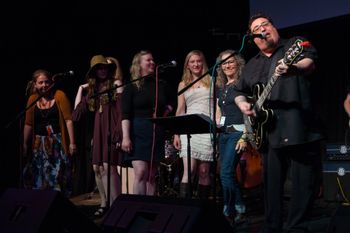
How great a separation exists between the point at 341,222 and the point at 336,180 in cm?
418

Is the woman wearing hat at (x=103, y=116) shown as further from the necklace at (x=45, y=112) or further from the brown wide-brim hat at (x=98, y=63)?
the necklace at (x=45, y=112)

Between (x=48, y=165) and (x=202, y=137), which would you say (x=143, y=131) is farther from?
(x=48, y=165)

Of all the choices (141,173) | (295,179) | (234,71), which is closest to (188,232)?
(295,179)

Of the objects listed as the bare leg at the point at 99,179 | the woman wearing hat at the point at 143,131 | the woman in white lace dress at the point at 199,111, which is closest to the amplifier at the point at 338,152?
the woman in white lace dress at the point at 199,111

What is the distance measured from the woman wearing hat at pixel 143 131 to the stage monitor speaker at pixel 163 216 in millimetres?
1539

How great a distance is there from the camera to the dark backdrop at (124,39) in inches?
281

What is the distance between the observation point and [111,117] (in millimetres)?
5059

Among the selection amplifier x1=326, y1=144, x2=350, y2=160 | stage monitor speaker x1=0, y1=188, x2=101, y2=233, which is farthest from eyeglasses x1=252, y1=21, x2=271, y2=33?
amplifier x1=326, y1=144, x2=350, y2=160

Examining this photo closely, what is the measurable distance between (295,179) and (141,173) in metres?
1.58

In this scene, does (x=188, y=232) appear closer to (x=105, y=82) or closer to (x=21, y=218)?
(x=21, y=218)

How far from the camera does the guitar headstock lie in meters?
3.27

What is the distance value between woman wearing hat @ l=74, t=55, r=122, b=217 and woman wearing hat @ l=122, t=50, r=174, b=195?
36 centimetres

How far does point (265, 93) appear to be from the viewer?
351 centimetres

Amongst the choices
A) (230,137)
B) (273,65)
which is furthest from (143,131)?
(273,65)
